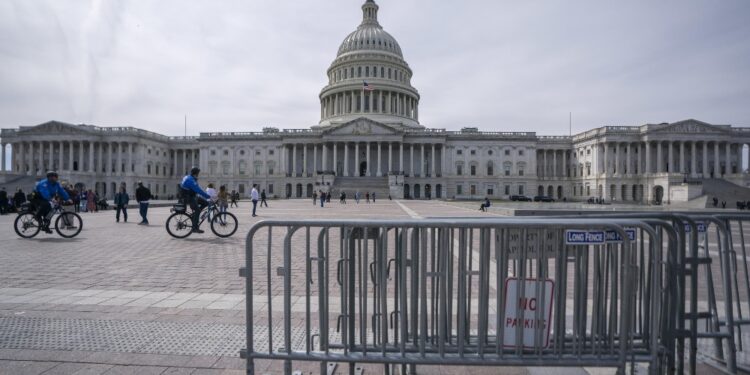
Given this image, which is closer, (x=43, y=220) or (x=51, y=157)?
(x=43, y=220)

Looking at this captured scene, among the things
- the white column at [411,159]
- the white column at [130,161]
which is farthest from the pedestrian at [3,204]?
the white column at [130,161]

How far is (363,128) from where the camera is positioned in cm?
7706

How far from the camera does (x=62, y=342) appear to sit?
432cm

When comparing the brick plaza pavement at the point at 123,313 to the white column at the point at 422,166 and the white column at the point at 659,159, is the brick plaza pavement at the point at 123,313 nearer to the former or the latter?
the white column at the point at 422,166

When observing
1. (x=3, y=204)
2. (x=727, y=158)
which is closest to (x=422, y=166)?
(x=727, y=158)

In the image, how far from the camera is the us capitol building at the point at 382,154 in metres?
73.5

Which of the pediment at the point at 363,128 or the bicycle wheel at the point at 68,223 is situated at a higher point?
the pediment at the point at 363,128

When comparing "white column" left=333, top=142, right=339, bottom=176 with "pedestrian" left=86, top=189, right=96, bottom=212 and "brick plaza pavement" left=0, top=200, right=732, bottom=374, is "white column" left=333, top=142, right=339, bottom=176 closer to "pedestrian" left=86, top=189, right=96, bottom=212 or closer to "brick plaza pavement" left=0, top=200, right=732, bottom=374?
"pedestrian" left=86, top=189, right=96, bottom=212

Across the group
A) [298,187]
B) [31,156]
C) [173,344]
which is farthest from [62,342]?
[31,156]

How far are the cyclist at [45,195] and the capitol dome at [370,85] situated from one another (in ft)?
237

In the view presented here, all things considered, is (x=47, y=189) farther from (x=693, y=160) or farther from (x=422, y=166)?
(x=693, y=160)

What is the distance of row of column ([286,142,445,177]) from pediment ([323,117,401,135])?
2261 mm

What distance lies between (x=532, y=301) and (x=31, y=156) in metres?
109

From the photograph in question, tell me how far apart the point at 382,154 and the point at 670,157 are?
182 ft
